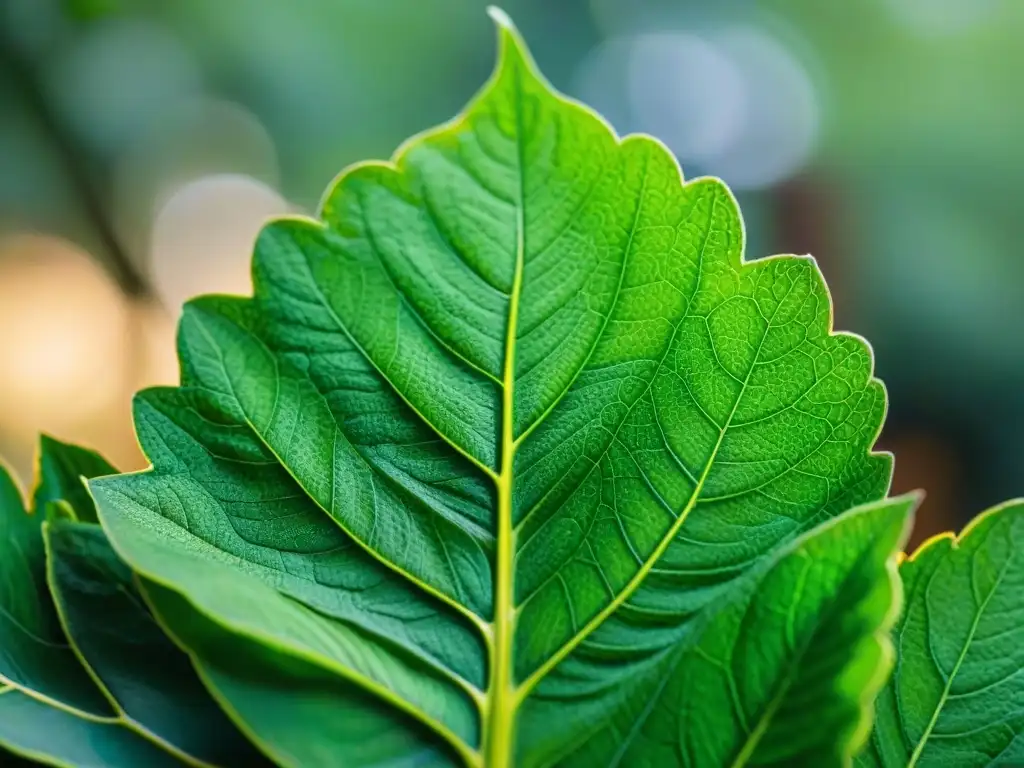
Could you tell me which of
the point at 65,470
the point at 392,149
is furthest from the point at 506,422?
the point at 392,149

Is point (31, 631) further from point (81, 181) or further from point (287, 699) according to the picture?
point (81, 181)

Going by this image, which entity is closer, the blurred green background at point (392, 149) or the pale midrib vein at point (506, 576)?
the pale midrib vein at point (506, 576)

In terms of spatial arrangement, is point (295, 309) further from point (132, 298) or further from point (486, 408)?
point (132, 298)

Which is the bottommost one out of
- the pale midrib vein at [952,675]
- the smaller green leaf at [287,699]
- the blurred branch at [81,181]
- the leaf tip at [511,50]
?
the smaller green leaf at [287,699]

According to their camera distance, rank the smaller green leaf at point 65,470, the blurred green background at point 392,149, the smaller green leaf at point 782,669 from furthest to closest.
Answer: the blurred green background at point 392,149, the smaller green leaf at point 65,470, the smaller green leaf at point 782,669

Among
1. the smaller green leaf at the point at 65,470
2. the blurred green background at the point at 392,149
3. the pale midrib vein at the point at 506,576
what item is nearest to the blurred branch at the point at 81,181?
the blurred green background at the point at 392,149

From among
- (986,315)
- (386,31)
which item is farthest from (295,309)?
(386,31)

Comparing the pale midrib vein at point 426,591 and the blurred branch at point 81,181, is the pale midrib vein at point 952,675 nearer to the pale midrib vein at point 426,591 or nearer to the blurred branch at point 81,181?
the pale midrib vein at point 426,591
